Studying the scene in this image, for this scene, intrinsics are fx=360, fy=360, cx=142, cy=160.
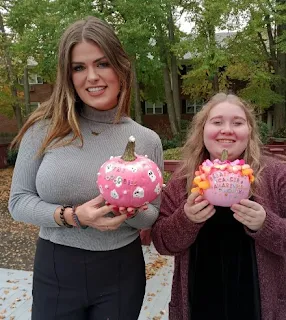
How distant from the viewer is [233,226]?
2.01 metres

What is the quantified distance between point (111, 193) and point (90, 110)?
21.8 inches

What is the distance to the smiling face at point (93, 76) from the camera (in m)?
1.78

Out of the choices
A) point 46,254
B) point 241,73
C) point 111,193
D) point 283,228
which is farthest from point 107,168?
point 241,73

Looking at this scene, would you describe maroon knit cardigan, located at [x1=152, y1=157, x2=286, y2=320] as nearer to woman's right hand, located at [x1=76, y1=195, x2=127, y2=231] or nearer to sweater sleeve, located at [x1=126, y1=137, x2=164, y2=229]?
sweater sleeve, located at [x1=126, y1=137, x2=164, y2=229]

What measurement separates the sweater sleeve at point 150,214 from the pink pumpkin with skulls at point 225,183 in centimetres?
31

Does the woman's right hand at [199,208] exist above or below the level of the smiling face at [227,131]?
below

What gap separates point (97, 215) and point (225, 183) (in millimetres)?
628

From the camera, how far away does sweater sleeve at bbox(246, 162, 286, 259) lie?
1.83 metres

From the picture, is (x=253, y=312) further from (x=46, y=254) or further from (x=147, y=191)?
(x=46, y=254)

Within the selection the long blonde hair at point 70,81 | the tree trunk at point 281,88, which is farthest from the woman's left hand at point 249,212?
the tree trunk at point 281,88

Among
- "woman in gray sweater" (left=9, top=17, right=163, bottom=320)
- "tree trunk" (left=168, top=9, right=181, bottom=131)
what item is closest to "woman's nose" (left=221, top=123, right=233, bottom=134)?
"woman in gray sweater" (left=9, top=17, right=163, bottom=320)

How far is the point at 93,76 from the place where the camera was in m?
1.79

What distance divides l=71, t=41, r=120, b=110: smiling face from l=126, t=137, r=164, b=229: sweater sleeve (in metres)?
0.38

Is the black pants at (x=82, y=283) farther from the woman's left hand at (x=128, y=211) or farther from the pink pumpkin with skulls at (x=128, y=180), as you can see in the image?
the pink pumpkin with skulls at (x=128, y=180)
